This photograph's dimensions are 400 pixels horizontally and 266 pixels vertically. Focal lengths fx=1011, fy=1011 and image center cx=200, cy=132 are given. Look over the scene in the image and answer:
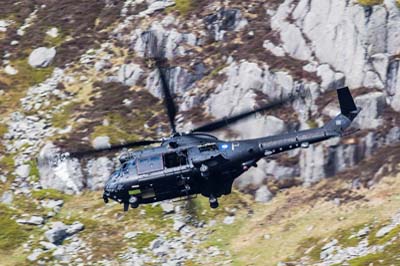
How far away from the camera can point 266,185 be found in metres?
92.1

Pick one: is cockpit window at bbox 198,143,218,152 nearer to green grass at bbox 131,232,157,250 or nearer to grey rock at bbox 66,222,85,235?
green grass at bbox 131,232,157,250

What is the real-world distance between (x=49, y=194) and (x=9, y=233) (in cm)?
642

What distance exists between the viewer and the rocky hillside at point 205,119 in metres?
85.3

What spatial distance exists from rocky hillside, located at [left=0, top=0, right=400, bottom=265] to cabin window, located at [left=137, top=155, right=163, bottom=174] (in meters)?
19.4

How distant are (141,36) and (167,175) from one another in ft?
182

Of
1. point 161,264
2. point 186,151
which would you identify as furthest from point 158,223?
point 186,151

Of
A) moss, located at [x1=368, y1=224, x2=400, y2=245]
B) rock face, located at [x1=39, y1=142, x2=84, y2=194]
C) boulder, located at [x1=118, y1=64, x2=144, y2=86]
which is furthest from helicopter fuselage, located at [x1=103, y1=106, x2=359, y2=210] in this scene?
boulder, located at [x1=118, y1=64, x2=144, y2=86]

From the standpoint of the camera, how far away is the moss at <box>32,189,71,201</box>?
93.1 meters

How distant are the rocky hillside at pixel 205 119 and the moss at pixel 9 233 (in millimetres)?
148

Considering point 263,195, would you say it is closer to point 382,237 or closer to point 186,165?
point 382,237

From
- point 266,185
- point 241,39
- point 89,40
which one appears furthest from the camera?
point 89,40

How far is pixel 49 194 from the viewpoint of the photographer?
93.4 meters

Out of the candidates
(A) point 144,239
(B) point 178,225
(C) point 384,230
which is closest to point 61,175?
(A) point 144,239

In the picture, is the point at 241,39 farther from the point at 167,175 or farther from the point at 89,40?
the point at 167,175
